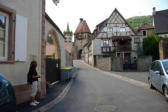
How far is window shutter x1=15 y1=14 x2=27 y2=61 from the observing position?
5.78m

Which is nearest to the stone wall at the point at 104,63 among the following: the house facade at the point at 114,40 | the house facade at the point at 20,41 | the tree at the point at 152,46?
the house facade at the point at 114,40

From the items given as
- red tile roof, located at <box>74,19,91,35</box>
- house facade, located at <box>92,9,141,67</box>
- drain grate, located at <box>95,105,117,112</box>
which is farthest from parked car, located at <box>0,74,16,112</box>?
red tile roof, located at <box>74,19,91,35</box>

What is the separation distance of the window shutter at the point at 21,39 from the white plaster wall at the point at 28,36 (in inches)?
9.0

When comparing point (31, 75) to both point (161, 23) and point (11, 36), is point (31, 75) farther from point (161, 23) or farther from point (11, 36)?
point (161, 23)

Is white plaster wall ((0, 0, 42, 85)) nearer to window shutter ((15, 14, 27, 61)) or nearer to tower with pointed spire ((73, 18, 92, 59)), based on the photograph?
window shutter ((15, 14, 27, 61))

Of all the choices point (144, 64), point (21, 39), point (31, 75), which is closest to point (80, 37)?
point (144, 64)

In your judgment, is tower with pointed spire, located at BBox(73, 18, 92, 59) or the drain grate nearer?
the drain grate

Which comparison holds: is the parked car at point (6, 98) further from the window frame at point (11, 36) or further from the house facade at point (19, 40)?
the window frame at point (11, 36)

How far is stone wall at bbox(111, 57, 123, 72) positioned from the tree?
33.8 ft

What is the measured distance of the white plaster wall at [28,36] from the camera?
549cm

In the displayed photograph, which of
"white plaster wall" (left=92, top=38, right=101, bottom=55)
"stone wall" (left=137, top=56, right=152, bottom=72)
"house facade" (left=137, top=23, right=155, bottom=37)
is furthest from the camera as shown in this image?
"house facade" (left=137, top=23, right=155, bottom=37)

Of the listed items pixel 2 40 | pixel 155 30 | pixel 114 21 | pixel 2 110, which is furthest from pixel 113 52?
pixel 2 110

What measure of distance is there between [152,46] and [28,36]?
2979cm

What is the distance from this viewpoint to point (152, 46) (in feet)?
101
